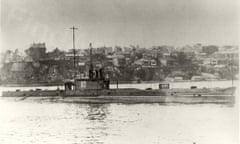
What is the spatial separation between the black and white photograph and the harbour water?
1 centimetres

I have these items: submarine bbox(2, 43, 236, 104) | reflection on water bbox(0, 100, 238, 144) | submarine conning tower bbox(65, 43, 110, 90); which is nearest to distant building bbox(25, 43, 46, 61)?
submarine conning tower bbox(65, 43, 110, 90)

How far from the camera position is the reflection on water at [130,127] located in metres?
4.24

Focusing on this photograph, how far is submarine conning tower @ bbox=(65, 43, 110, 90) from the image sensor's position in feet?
23.8

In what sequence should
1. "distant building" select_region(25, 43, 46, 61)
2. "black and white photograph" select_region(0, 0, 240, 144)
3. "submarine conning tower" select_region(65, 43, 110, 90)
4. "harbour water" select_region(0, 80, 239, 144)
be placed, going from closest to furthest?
"harbour water" select_region(0, 80, 239, 144), "black and white photograph" select_region(0, 0, 240, 144), "distant building" select_region(25, 43, 46, 61), "submarine conning tower" select_region(65, 43, 110, 90)

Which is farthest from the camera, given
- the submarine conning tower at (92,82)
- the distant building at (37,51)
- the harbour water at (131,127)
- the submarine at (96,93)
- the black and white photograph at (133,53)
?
the submarine at (96,93)

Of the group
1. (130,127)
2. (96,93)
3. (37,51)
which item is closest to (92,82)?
(96,93)

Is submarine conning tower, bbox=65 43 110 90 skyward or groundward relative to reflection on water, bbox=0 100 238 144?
skyward

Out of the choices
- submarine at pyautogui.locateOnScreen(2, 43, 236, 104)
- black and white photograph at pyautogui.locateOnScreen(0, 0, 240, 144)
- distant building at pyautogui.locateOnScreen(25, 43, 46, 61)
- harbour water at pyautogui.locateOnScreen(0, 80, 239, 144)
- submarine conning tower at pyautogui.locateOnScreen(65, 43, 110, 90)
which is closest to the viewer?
harbour water at pyautogui.locateOnScreen(0, 80, 239, 144)

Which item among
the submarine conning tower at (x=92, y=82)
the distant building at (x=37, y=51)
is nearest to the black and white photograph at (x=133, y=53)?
the distant building at (x=37, y=51)

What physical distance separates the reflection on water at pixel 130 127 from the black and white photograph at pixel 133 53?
0.01m

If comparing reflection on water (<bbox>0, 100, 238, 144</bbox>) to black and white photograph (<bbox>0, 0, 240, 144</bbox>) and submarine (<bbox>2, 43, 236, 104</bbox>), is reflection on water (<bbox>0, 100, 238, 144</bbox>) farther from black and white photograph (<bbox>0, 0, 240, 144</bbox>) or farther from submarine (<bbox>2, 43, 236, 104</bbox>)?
submarine (<bbox>2, 43, 236, 104</bbox>)

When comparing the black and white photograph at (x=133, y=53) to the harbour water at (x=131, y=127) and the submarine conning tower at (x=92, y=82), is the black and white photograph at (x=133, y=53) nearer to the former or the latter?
the harbour water at (x=131, y=127)

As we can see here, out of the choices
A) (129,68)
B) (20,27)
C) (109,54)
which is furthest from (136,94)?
(20,27)

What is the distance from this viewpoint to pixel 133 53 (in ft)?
18.8
